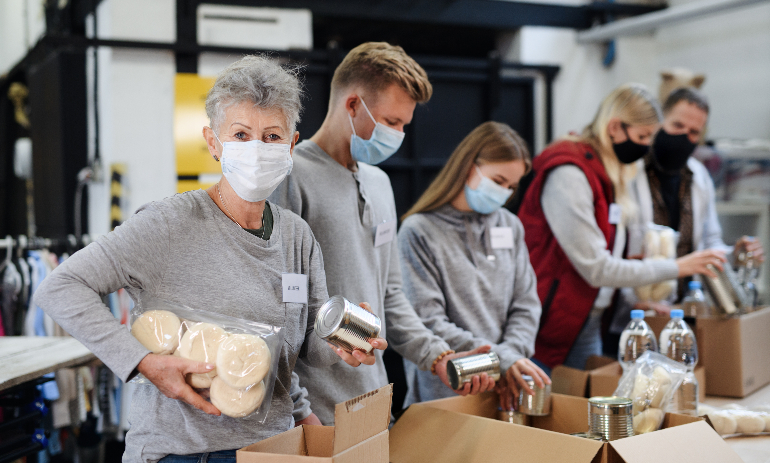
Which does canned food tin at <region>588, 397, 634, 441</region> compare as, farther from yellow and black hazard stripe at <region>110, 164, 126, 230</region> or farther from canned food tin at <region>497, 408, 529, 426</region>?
yellow and black hazard stripe at <region>110, 164, 126, 230</region>

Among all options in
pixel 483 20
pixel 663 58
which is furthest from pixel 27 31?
pixel 663 58

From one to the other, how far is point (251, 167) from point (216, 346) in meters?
0.37

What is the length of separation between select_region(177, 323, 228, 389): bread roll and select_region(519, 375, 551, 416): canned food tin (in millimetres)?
967

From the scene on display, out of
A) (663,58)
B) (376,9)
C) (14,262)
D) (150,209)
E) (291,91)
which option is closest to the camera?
(150,209)

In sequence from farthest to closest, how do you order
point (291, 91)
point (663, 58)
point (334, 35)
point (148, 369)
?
point (334, 35)
point (663, 58)
point (291, 91)
point (148, 369)

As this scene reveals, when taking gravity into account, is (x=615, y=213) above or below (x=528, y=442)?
above

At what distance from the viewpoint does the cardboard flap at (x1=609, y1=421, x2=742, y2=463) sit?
1.37 metres

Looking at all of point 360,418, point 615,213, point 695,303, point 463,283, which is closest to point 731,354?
point 695,303

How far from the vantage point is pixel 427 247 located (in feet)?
7.09

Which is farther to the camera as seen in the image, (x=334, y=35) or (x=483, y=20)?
(x=334, y=35)

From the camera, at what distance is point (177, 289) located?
1.28 meters

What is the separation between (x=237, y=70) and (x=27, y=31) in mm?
5207

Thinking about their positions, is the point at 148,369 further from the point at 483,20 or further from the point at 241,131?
the point at 483,20

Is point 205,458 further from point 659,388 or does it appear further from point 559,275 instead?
point 559,275
